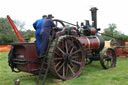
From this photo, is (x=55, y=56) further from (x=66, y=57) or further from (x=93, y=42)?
(x=93, y=42)

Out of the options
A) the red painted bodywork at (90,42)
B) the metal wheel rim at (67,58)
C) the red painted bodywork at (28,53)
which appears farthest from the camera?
the red painted bodywork at (90,42)

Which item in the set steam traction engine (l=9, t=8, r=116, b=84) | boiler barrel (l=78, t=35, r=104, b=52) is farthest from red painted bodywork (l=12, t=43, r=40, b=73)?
boiler barrel (l=78, t=35, r=104, b=52)

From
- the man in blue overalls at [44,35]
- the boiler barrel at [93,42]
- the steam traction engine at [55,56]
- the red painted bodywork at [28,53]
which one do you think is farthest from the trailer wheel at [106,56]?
the red painted bodywork at [28,53]

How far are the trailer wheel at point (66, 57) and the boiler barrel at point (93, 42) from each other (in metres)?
0.73

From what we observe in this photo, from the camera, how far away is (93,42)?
19.7ft

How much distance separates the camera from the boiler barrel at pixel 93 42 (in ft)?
18.8

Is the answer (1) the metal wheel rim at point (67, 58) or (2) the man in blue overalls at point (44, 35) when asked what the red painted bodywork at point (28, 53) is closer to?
(2) the man in blue overalls at point (44, 35)

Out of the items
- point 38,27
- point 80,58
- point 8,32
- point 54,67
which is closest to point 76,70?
point 80,58

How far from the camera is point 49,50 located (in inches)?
167

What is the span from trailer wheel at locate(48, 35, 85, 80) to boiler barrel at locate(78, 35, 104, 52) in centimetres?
73

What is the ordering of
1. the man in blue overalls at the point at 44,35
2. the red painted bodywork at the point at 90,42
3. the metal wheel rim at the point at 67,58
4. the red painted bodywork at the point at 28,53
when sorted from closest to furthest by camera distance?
the red painted bodywork at the point at 28,53 < the man in blue overalls at the point at 44,35 < the metal wheel rim at the point at 67,58 < the red painted bodywork at the point at 90,42

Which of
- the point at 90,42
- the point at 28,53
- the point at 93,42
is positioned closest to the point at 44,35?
the point at 28,53

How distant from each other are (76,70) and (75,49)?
64cm

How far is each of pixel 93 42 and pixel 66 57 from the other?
6.19ft
